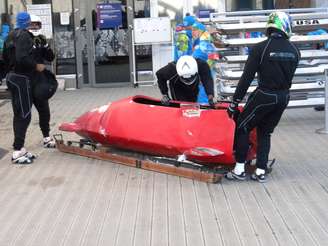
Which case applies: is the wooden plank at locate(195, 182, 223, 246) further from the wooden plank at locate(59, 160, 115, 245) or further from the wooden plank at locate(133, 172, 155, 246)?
the wooden plank at locate(59, 160, 115, 245)

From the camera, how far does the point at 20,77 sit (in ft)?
23.7

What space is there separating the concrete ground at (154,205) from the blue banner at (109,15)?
24.2ft

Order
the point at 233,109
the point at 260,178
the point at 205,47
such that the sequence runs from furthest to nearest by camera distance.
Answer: the point at 205,47 → the point at 260,178 → the point at 233,109

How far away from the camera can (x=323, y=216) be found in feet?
17.1

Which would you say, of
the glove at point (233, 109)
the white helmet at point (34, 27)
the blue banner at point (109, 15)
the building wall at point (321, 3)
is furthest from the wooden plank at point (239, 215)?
the building wall at point (321, 3)

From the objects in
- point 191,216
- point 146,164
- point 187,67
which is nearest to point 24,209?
point 191,216

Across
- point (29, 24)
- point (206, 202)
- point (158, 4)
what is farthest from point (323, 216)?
point (158, 4)

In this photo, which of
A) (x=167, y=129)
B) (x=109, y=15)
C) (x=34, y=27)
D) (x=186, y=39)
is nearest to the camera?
(x=167, y=129)

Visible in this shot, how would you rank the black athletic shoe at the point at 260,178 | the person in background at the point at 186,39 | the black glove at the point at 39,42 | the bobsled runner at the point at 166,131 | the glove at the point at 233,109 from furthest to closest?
the person in background at the point at 186,39
the black glove at the point at 39,42
the bobsled runner at the point at 166,131
the black athletic shoe at the point at 260,178
the glove at the point at 233,109

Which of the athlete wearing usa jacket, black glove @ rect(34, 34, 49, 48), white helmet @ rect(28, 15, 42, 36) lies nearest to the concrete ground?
the athlete wearing usa jacket

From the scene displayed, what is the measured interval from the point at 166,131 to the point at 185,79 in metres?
0.76

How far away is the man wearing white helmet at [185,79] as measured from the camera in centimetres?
691

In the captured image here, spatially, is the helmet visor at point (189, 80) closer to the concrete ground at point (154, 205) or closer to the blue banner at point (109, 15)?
the concrete ground at point (154, 205)

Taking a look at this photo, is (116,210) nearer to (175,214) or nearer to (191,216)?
(175,214)
